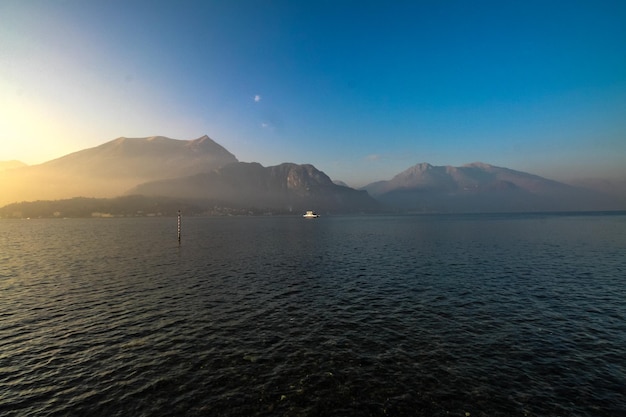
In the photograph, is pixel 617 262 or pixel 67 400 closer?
pixel 67 400

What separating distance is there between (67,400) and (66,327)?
15859 mm

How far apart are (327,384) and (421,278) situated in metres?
38.8

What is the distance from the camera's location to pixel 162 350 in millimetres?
27078

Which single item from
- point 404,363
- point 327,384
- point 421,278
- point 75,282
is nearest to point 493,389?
point 404,363

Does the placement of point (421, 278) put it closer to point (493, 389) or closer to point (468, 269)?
point (468, 269)

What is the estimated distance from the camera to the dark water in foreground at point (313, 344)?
20.0m

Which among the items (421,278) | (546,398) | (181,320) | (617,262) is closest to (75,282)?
(181,320)

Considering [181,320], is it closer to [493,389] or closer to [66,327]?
[66,327]

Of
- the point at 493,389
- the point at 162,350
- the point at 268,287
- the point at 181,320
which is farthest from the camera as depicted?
the point at 268,287

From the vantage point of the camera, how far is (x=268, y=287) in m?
49.8

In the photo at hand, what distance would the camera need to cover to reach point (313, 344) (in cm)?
2847

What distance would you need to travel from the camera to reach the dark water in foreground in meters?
20.0

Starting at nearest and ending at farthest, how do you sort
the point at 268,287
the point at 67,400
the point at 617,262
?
the point at 67,400
the point at 268,287
the point at 617,262

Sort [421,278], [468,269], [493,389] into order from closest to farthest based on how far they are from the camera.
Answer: [493,389] < [421,278] < [468,269]
